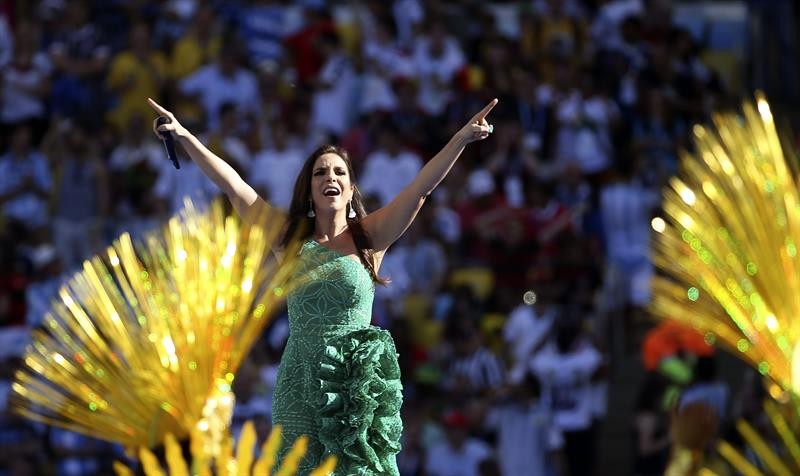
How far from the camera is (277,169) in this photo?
14125 mm

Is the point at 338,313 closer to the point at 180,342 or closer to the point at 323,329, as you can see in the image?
the point at 323,329

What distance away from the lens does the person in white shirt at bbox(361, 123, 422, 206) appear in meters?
14.1

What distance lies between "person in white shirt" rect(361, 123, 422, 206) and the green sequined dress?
277 inches

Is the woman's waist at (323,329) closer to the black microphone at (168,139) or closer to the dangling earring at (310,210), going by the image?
the dangling earring at (310,210)

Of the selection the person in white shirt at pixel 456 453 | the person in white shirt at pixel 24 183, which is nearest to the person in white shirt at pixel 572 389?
the person in white shirt at pixel 456 453

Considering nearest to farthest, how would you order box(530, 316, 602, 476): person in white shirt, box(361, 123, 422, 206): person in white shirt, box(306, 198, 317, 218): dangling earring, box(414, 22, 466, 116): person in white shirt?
box(306, 198, 317, 218): dangling earring → box(530, 316, 602, 476): person in white shirt → box(361, 123, 422, 206): person in white shirt → box(414, 22, 466, 116): person in white shirt

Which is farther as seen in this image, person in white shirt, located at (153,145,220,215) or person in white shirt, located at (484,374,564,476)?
person in white shirt, located at (153,145,220,215)

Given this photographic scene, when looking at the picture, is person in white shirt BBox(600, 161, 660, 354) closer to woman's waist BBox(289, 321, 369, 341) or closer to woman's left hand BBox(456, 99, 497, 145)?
woman's left hand BBox(456, 99, 497, 145)

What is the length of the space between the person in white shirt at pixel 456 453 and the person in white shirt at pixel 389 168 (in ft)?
7.99

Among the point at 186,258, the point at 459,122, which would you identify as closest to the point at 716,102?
the point at 459,122

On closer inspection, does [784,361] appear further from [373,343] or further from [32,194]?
[32,194]

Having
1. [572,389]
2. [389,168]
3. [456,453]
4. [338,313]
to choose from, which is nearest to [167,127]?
[338,313]

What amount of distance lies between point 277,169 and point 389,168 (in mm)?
905

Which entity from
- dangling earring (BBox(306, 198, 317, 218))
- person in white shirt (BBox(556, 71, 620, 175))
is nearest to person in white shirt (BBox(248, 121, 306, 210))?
person in white shirt (BBox(556, 71, 620, 175))
